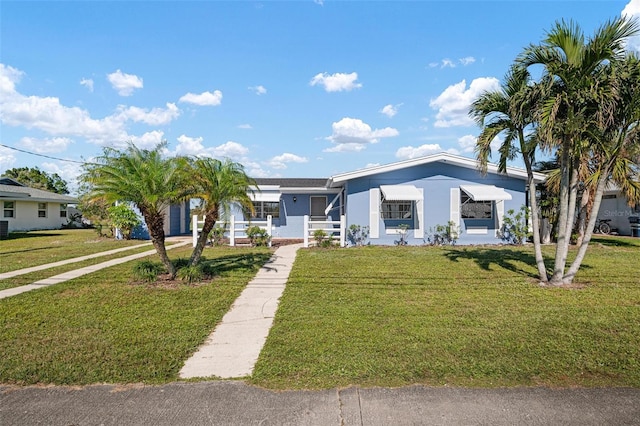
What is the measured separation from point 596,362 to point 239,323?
4.20 meters

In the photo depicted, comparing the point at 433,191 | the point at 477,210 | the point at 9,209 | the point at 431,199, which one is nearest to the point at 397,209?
the point at 431,199

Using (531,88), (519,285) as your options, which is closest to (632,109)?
(531,88)

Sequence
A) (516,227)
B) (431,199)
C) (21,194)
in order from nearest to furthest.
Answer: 1. (516,227)
2. (431,199)
3. (21,194)

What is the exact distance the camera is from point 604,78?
6.82m

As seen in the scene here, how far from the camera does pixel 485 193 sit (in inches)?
557

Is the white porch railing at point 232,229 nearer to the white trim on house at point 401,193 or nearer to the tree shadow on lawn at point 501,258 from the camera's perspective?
the white trim on house at point 401,193

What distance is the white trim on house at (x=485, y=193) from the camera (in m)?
13.8

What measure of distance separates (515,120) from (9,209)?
28.8m

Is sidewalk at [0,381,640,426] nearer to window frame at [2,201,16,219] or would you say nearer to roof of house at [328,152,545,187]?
roof of house at [328,152,545,187]

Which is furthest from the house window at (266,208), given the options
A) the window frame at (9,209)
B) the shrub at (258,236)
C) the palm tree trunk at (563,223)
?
the window frame at (9,209)

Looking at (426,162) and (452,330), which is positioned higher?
(426,162)

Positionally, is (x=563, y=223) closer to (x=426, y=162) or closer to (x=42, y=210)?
(x=426, y=162)

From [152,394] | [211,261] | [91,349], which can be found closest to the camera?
[152,394]

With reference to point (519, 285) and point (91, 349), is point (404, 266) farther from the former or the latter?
point (91, 349)
